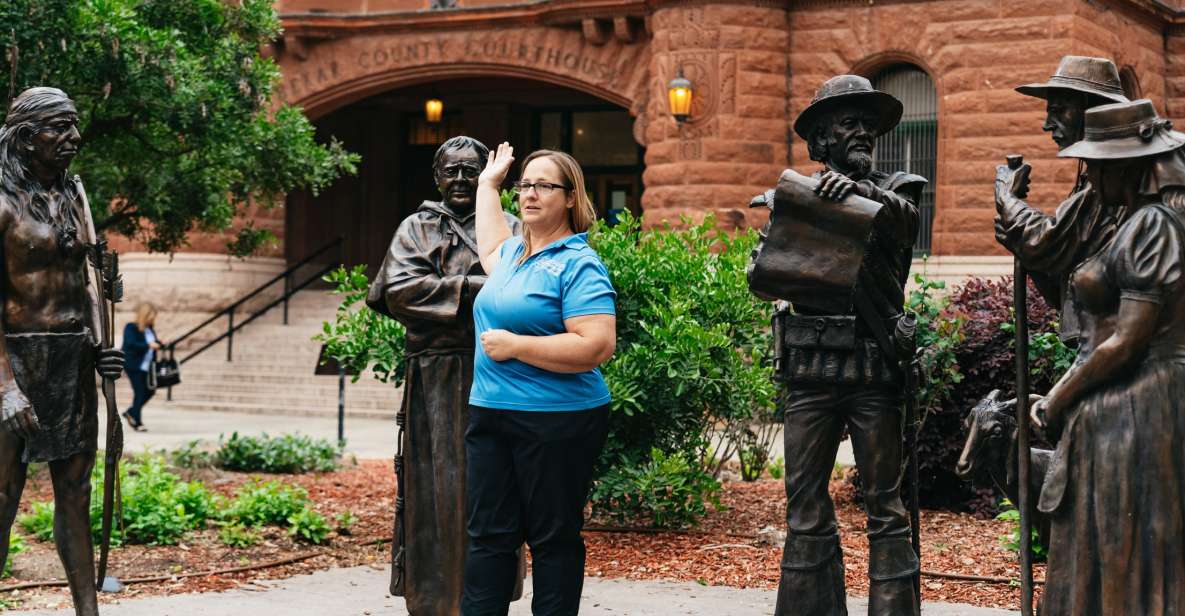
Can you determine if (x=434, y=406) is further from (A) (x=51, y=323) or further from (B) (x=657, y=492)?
(B) (x=657, y=492)

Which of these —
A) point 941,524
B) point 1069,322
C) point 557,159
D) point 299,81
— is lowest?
point 941,524

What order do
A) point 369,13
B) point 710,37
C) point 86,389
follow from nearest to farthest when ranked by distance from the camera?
point 86,389 → point 710,37 → point 369,13

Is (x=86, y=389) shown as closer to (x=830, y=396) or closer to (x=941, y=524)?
(x=830, y=396)

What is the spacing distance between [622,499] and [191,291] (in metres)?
15.4

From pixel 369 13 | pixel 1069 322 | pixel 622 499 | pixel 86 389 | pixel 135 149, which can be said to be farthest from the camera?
pixel 369 13

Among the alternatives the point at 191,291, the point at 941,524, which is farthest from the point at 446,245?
the point at 191,291

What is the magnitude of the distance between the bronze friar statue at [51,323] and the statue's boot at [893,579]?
323cm

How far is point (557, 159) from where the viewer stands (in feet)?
16.0

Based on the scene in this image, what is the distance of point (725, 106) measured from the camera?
60.0 ft

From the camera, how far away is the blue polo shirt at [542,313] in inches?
189

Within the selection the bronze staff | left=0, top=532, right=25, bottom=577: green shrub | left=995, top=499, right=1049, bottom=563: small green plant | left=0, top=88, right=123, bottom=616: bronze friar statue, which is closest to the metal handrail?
left=0, top=532, right=25, bottom=577: green shrub

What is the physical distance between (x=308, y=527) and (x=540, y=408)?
4485 mm

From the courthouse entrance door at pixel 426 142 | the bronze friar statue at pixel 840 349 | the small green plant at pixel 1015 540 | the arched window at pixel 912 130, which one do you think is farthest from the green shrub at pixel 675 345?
the courthouse entrance door at pixel 426 142

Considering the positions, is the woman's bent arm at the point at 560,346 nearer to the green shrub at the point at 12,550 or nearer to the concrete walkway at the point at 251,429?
the green shrub at the point at 12,550
